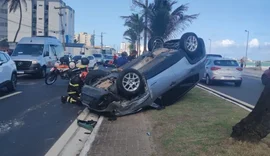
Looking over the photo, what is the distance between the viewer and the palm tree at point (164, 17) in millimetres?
22000

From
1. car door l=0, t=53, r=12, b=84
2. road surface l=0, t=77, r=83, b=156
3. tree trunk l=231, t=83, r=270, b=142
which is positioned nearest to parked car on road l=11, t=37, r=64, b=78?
car door l=0, t=53, r=12, b=84

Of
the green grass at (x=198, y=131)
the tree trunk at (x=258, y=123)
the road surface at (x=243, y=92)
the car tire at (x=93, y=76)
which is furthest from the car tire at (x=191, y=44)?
the tree trunk at (x=258, y=123)

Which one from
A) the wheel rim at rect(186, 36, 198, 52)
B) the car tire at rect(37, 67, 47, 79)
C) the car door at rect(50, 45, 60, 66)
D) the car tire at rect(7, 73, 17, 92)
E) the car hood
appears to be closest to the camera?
the wheel rim at rect(186, 36, 198, 52)

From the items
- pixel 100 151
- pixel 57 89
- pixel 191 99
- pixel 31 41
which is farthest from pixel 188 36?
pixel 31 41

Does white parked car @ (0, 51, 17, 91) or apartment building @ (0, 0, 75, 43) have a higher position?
apartment building @ (0, 0, 75, 43)

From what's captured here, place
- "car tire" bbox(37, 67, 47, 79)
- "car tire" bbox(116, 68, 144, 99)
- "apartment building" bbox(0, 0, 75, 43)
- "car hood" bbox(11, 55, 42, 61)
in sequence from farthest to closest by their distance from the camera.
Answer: "apartment building" bbox(0, 0, 75, 43), "car tire" bbox(37, 67, 47, 79), "car hood" bbox(11, 55, 42, 61), "car tire" bbox(116, 68, 144, 99)

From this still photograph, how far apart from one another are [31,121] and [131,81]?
2.64 meters

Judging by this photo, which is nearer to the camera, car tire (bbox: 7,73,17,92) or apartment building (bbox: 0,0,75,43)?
car tire (bbox: 7,73,17,92)

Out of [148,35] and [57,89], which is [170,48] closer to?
[57,89]

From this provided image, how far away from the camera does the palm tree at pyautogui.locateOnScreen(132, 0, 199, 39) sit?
72.2 ft

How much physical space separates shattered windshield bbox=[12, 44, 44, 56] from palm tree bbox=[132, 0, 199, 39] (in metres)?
7.31

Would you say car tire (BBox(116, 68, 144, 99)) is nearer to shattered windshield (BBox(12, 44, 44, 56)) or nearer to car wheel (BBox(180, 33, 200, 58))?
car wheel (BBox(180, 33, 200, 58))

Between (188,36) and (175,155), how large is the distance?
207 inches

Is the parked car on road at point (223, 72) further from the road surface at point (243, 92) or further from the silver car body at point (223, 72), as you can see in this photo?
the road surface at point (243, 92)
